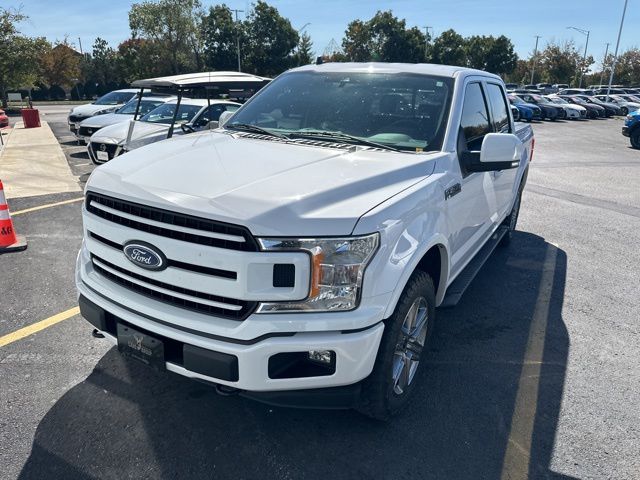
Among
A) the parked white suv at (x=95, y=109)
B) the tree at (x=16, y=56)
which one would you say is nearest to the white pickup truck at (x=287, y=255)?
the parked white suv at (x=95, y=109)

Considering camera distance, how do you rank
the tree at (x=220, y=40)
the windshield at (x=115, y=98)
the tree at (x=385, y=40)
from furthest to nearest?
Result: the tree at (x=385, y=40)
the tree at (x=220, y=40)
the windshield at (x=115, y=98)

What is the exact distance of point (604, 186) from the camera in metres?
10.5

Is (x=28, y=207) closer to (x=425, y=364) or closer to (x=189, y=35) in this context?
(x=425, y=364)

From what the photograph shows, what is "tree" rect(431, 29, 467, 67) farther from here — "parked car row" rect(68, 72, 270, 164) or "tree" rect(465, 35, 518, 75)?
"parked car row" rect(68, 72, 270, 164)

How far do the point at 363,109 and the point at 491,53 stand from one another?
69497 mm

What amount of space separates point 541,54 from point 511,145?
86383mm

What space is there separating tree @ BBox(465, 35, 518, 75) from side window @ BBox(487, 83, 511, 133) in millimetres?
65587

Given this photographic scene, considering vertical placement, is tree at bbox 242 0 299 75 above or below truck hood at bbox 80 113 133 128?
above

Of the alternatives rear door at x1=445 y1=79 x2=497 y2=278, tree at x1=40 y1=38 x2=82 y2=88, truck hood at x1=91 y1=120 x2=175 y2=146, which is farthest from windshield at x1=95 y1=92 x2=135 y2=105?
tree at x1=40 y1=38 x2=82 y2=88

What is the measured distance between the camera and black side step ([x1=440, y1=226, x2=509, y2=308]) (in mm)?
3461

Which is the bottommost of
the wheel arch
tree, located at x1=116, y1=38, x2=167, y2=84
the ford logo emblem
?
the wheel arch

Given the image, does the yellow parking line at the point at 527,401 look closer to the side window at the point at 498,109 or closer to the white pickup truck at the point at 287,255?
the white pickup truck at the point at 287,255

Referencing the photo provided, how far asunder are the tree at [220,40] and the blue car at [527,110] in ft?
123

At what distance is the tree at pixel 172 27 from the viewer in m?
51.5
